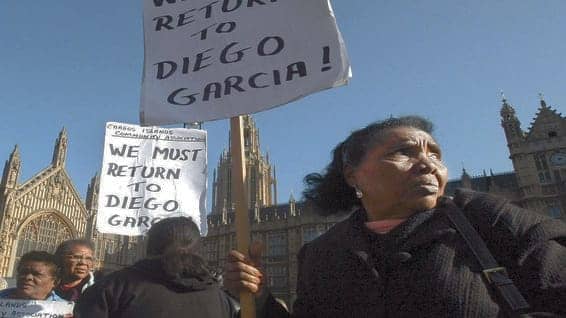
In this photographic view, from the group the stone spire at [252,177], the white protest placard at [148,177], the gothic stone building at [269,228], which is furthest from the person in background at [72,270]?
the stone spire at [252,177]

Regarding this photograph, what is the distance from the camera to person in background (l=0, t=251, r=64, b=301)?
131 inches

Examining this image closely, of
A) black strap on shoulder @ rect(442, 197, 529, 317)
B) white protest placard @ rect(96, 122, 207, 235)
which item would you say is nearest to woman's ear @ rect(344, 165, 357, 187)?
black strap on shoulder @ rect(442, 197, 529, 317)

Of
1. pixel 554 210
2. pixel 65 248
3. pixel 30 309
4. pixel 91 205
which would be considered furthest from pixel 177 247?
pixel 91 205

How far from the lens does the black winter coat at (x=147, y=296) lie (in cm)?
237

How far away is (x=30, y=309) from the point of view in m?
3.04

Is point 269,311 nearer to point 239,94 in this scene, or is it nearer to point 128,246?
point 239,94

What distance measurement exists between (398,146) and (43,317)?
305 cm

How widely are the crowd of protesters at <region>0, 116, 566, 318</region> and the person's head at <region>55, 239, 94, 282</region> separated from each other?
1624 mm

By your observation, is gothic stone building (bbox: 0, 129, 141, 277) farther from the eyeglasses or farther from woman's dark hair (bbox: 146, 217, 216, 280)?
woman's dark hair (bbox: 146, 217, 216, 280)

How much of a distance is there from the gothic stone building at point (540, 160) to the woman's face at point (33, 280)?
92.8ft

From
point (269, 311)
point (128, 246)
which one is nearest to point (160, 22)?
point (269, 311)

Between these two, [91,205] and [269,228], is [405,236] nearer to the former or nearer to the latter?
[269,228]

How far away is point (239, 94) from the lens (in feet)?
7.38

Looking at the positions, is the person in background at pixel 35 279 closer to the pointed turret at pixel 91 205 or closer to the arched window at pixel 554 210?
the arched window at pixel 554 210
